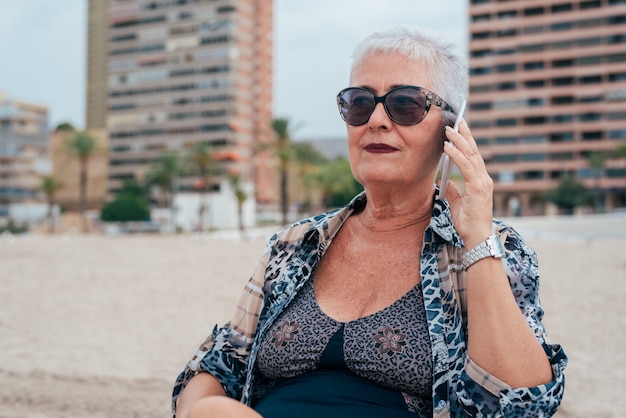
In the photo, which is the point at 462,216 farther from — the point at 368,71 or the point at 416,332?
the point at 368,71

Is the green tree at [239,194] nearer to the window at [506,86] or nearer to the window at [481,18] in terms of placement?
the window at [506,86]

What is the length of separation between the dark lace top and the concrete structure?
103 m

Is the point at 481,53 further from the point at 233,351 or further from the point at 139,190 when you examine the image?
the point at 233,351

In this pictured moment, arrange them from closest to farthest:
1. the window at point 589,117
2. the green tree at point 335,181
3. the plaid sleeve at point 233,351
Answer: the plaid sleeve at point 233,351 < the green tree at point 335,181 < the window at point 589,117

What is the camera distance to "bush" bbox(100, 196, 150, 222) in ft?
202

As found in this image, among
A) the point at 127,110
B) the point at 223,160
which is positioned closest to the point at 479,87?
the point at 223,160

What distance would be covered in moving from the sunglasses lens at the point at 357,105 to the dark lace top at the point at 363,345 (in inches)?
23.2

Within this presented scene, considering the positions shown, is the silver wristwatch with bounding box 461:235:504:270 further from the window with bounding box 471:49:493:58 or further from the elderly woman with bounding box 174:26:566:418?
the window with bounding box 471:49:493:58

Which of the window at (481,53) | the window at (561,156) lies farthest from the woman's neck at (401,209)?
the window at (481,53)

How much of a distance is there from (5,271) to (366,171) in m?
18.8

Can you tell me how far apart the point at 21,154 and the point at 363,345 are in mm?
106320

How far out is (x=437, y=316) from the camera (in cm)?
191

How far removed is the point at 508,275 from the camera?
1.87m

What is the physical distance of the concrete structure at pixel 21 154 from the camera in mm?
98312
